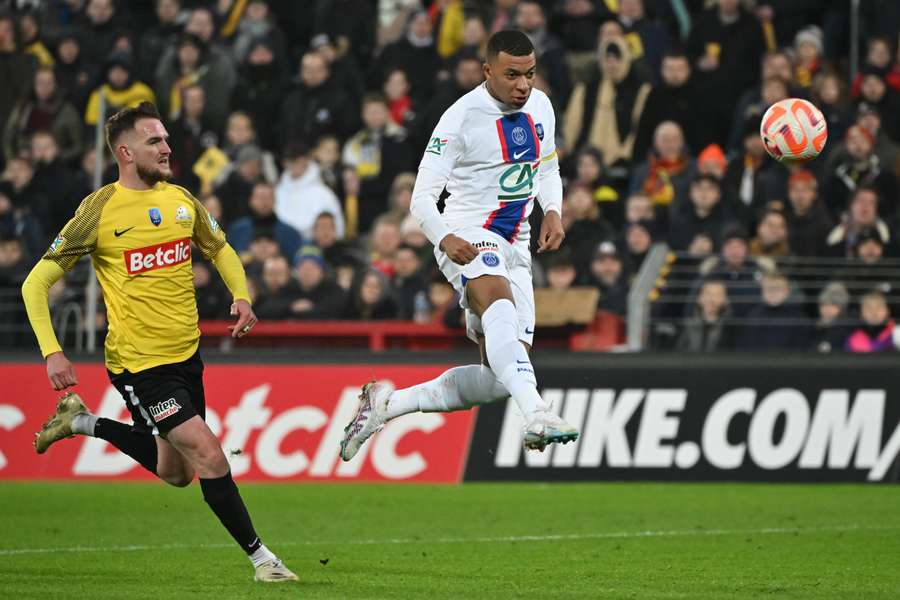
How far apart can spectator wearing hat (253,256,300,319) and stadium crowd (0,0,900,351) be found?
2cm

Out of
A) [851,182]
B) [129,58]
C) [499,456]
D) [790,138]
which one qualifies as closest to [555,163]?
[790,138]

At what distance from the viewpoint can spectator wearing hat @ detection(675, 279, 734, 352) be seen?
52.3ft

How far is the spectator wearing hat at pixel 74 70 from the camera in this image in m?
21.1

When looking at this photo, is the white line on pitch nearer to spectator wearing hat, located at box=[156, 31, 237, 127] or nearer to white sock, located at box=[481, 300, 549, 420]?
white sock, located at box=[481, 300, 549, 420]

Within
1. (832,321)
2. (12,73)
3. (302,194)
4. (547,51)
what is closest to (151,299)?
(832,321)

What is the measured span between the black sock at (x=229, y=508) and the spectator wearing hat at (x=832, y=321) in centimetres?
824

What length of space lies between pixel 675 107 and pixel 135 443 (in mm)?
10378

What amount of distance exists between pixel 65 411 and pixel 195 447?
131 centimetres

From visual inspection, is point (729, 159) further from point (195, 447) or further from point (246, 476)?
point (195, 447)

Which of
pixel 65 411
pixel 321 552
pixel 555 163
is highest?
pixel 555 163

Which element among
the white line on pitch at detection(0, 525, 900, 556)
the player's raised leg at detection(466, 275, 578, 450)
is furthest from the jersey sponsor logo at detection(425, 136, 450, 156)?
the white line on pitch at detection(0, 525, 900, 556)

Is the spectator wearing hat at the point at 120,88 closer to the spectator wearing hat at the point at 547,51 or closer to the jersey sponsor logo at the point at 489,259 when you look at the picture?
the spectator wearing hat at the point at 547,51

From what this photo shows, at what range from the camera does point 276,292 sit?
17500mm

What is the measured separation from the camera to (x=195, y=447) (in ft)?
29.7
